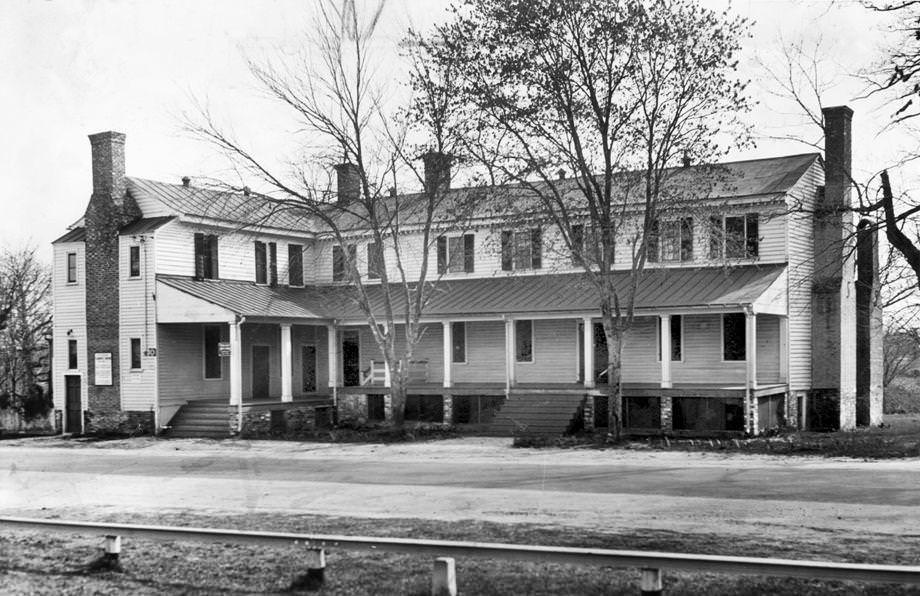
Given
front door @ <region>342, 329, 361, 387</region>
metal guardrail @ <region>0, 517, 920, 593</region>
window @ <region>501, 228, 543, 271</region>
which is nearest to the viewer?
metal guardrail @ <region>0, 517, 920, 593</region>

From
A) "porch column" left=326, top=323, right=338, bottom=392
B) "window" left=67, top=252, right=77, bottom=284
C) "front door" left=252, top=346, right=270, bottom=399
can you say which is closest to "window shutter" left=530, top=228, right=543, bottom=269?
"porch column" left=326, top=323, right=338, bottom=392

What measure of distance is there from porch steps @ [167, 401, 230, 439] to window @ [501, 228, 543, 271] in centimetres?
1041

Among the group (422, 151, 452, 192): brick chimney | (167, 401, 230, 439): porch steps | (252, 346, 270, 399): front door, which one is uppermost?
(422, 151, 452, 192): brick chimney

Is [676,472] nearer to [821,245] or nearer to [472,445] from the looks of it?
[472,445]

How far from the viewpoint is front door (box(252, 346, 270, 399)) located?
3462 cm

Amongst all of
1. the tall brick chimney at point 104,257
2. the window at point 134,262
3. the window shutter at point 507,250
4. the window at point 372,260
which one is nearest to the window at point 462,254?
the window shutter at point 507,250

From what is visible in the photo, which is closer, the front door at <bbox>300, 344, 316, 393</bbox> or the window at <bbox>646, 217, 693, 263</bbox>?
the window at <bbox>646, 217, 693, 263</bbox>

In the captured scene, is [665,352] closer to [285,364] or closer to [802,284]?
[802,284]

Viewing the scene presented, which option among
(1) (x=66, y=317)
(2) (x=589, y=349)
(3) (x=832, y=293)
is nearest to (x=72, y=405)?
(1) (x=66, y=317)

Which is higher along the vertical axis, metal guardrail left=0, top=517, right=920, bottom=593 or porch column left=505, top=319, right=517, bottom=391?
porch column left=505, top=319, right=517, bottom=391

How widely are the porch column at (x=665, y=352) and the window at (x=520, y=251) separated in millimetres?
5784

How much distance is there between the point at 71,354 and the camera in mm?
33281

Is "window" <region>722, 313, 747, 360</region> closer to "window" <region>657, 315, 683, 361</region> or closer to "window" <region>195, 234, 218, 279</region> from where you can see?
"window" <region>657, 315, 683, 361</region>

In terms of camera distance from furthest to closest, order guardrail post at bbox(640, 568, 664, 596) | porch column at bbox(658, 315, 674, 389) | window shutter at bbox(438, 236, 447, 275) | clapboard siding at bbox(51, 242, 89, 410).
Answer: window shutter at bbox(438, 236, 447, 275), clapboard siding at bbox(51, 242, 89, 410), porch column at bbox(658, 315, 674, 389), guardrail post at bbox(640, 568, 664, 596)
